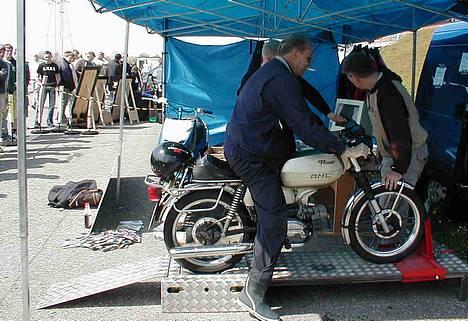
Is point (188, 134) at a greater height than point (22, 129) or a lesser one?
lesser

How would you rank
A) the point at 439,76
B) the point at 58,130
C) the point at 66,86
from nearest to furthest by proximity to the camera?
the point at 439,76, the point at 58,130, the point at 66,86

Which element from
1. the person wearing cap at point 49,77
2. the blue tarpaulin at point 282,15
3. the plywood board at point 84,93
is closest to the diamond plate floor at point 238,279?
the blue tarpaulin at point 282,15

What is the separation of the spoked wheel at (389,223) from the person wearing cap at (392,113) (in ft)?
0.47

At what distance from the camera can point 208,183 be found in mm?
4180

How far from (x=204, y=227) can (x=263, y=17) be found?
4754 mm

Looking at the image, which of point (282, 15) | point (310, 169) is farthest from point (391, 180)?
point (282, 15)

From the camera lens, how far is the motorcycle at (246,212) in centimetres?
412

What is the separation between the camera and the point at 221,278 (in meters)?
4.03

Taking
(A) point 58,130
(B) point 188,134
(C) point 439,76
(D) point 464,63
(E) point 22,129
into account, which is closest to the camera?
(E) point 22,129

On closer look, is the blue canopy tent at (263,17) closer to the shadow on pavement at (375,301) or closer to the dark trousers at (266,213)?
the dark trousers at (266,213)

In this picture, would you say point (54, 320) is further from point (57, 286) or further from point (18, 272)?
point (18, 272)

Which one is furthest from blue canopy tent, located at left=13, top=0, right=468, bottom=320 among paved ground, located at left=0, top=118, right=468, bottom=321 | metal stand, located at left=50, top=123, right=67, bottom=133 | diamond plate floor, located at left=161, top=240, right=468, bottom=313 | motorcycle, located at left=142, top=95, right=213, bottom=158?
metal stand, located at left=50, top=123, right=67, bottom=133

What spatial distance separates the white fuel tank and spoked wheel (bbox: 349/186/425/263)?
0.37 meters

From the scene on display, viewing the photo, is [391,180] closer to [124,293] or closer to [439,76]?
[124,293]
